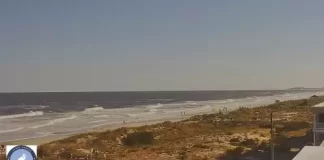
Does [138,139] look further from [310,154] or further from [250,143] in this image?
[310,154]

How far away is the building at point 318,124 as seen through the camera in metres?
26.2

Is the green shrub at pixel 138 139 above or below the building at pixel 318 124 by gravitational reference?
below

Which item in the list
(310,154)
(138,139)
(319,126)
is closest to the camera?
(310,154)

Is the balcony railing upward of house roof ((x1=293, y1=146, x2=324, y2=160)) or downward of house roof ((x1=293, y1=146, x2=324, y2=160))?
downward

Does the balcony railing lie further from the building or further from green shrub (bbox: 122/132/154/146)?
green shrub (bbox: 122/132/154/146)

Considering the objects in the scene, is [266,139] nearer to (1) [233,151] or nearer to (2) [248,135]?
(2) [248,135]

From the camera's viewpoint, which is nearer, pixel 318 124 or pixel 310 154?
pixel 310 154

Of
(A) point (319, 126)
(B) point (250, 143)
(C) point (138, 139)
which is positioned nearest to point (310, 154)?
(A) point (319, 126)

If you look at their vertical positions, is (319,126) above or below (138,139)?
above

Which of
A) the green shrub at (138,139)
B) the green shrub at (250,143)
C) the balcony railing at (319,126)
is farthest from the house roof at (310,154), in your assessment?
the green shrub at (138,139)

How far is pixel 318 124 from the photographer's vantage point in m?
26.5

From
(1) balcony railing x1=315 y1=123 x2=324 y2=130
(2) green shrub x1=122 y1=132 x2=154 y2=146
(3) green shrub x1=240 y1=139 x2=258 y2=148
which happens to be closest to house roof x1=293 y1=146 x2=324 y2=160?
(1) balcony railing x1=315 y1=123 x2=324 y2=130

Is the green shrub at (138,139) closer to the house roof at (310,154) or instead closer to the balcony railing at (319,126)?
the balcony railing at (319,126)

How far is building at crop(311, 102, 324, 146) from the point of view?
26.2 m
